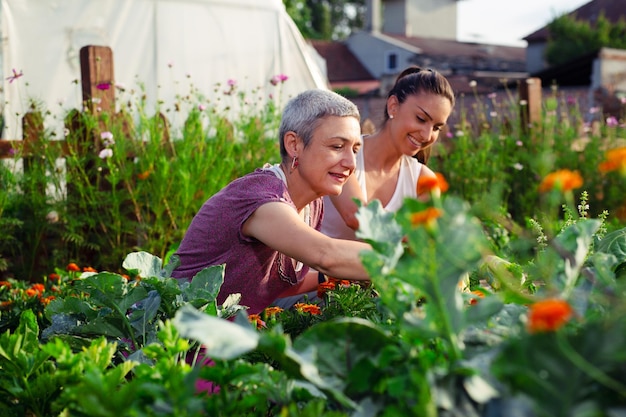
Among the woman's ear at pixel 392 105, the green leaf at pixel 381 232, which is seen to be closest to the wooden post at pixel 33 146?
the woman's ear at pixel 392 105

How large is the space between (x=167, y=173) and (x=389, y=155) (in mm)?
1238

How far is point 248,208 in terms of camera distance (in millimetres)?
2363

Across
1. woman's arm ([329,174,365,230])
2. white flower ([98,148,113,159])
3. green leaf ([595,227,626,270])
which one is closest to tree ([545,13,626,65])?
white flower ([98,148,113,159])

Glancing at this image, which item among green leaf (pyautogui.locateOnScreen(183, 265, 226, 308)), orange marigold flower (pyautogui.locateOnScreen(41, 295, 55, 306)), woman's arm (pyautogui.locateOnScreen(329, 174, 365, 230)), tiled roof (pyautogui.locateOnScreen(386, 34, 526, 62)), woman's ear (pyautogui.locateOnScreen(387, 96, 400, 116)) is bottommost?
orange marigold flower (pyautogui.locateOnScreen(41, 295, 55, 306))

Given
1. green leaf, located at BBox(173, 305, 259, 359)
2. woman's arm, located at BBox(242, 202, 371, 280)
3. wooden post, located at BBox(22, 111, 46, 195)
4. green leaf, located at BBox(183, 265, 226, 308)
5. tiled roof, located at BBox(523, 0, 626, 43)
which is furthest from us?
tiled roof, located at BBox(523, 0, 626, 43)

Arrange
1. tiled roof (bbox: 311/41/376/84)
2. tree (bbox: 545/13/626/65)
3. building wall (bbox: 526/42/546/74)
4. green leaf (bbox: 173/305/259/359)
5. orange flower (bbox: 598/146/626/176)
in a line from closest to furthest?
1. orange flower (bbox: 598/146/626/176)
2. green leaf (bbox: 173/305/259/359)
3. tree (bbox: 545/13/626/65)
4. building wall (bbox: 526/42/546/74)
5. tiled roof (bbox: 311/41/376/84)

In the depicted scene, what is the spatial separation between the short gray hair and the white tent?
4.34 m

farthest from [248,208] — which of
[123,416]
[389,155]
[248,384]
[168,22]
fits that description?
[168,22]

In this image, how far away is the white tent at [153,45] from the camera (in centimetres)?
705

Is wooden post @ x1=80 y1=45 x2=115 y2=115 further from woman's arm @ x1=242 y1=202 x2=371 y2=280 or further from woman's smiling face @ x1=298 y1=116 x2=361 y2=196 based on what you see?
woman's arm @ x1=242 y1=202 x2=371 y2=280

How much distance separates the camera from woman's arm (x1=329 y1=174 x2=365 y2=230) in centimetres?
336

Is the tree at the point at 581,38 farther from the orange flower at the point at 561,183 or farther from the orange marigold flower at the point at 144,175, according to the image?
the orange flower at the point at 561,183

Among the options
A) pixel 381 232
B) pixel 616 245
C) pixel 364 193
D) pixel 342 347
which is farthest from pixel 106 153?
pixel 342 347

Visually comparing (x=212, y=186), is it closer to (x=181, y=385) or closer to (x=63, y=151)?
(x=63, y=151)
